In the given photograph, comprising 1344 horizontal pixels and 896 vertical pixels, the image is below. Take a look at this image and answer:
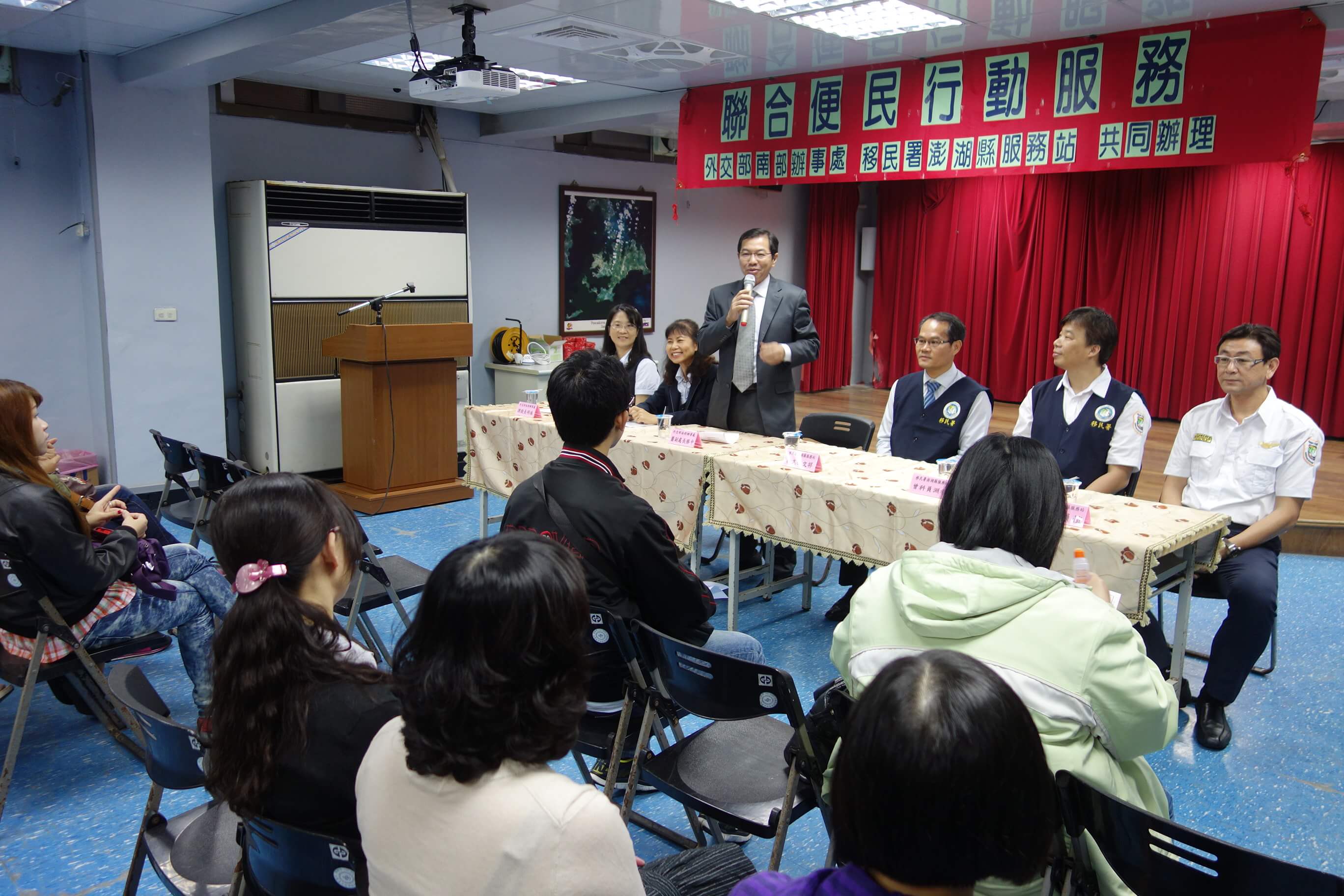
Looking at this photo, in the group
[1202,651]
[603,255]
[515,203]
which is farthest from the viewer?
[603,255]

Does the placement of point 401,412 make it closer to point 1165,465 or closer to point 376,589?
point 376,589

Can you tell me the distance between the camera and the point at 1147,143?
12.0 ft

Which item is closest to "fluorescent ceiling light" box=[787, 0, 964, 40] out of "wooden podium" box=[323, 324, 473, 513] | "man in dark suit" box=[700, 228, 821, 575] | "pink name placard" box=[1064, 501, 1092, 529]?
"man in dark suit" box=[700, 228, 821, 575]

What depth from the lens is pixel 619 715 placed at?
213 centimetres

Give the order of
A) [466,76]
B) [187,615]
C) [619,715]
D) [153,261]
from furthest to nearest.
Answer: [153,261] → [466,76] → [187,615] → [619,715]

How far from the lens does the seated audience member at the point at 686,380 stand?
445 centimetres

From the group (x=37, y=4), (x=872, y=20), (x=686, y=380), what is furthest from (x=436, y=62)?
(x=872, y=20)

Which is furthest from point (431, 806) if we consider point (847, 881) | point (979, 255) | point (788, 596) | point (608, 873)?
point (979, 255)

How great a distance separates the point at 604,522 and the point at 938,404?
207 cm

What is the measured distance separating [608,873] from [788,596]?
324cm

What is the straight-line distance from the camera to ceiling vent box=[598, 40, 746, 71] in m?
4.51

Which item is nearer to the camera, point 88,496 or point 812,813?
point 812,813

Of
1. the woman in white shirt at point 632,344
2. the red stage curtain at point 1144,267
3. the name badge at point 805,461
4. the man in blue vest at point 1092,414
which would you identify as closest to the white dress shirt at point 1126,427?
the man in blue vest at point 1092,414

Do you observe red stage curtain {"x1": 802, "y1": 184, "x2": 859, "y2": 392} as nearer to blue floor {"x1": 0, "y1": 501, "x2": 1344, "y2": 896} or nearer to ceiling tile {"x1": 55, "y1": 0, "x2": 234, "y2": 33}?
blue floor {"x1": 0, "y1": 501, "x2": 1344, "y2": 896}
